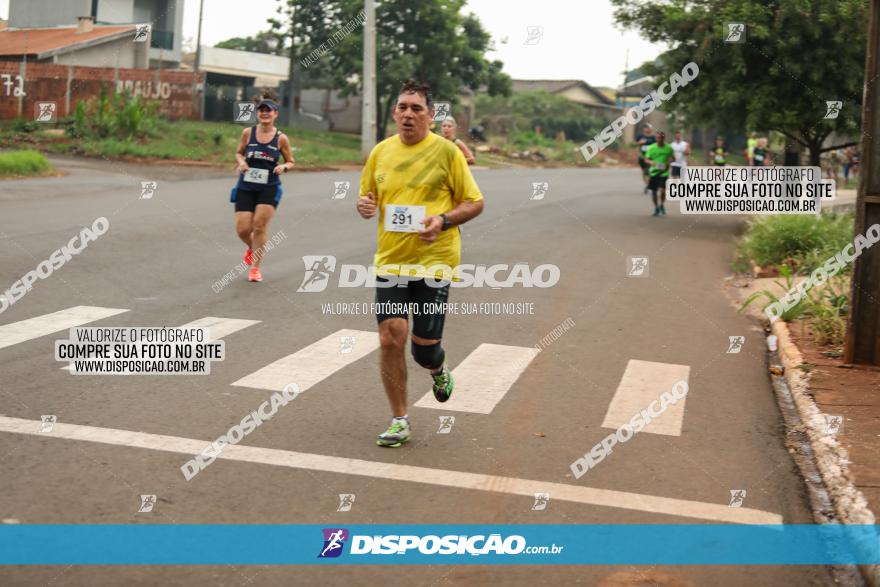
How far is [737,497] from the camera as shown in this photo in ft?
19.4

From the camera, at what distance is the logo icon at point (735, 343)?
33.9ft

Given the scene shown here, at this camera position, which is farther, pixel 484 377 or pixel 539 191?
pixel 539 191

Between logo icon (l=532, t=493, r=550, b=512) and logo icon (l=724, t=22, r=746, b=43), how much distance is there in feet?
48.3

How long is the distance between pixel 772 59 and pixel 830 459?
568 inches

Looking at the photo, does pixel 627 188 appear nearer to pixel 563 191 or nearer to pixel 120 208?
pixel 563 191

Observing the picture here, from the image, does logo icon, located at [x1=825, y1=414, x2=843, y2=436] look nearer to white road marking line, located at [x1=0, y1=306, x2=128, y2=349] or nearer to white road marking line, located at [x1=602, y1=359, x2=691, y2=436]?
white road marking line, located at [x1=602, y1=359, x2=691, y2=436]

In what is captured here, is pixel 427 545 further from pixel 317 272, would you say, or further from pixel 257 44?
pixel 257 44

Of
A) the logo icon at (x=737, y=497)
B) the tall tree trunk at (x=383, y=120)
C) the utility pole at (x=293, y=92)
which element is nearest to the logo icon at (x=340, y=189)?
the logo icon at (x=737, y=497)

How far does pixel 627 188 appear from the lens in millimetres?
34406

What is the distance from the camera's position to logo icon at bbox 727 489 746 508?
5803mm

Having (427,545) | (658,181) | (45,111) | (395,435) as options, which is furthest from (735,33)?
(45,111)

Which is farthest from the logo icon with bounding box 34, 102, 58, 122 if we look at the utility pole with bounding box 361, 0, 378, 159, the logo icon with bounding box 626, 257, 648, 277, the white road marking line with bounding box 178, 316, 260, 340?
the white road marking line with bounding box 178, 316, 260, 340

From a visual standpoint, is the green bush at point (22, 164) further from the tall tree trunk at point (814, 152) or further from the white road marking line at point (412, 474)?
the white road marking line at point (412, 474)

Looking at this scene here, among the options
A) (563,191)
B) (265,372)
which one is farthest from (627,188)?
(265,372)
